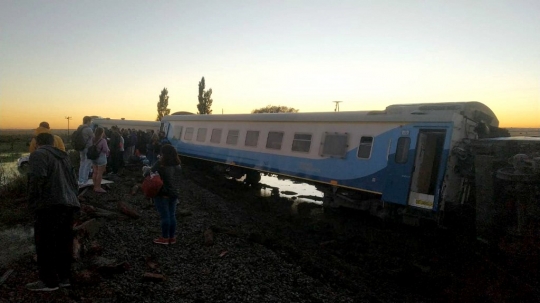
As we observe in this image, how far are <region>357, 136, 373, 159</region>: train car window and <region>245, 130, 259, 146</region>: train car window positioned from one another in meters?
4.58

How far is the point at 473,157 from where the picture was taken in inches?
324

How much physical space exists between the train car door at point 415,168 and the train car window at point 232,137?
6.95m

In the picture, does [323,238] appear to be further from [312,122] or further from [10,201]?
[10,201]

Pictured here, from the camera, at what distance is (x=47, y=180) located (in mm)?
3742

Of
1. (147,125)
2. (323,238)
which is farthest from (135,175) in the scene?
(147,125)

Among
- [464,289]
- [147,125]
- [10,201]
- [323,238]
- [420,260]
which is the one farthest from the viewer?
[147,125]

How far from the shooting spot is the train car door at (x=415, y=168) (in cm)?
861

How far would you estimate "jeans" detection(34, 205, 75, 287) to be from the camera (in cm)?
375

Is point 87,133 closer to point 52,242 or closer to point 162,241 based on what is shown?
point 162,241

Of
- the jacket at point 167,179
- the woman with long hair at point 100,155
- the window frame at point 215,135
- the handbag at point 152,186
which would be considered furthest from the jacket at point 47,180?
the window frame at point 215,135

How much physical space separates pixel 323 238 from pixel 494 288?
136 inches

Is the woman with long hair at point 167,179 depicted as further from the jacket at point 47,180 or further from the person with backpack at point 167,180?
the jacket at point 47,180

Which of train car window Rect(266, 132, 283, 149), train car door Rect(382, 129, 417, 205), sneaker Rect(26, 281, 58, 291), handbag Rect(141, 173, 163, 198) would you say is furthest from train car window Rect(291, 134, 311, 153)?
sneaker Rect(26, 281, 58, 291)

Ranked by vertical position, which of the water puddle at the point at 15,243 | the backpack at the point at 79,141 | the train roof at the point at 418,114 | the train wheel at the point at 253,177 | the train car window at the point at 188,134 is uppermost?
the train roof at the point at 418,114
